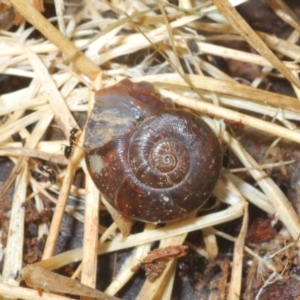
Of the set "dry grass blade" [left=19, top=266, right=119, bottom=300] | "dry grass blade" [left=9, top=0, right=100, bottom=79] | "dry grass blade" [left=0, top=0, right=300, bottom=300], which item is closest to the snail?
"dry grass blade" [left=0, top=0, right=300, bottom=300]

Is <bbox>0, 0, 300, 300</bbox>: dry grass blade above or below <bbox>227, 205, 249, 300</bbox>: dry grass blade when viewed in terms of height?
above

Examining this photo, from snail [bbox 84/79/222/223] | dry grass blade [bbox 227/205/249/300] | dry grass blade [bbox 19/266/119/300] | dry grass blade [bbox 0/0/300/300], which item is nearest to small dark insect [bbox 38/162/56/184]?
dry grass blade [bbox 0/0/300/300]

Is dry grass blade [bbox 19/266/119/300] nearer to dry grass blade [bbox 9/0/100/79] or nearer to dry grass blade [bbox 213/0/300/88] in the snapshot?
dry grass blade [bbox 9/0/100/79]

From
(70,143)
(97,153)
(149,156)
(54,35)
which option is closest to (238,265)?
(149,156)

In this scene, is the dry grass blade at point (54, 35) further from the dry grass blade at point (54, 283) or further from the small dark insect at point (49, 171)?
the dry grass blade at point (54, 283)

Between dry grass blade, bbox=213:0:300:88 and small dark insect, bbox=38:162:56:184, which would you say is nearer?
dry grass blade, bbox=213:0:300:88

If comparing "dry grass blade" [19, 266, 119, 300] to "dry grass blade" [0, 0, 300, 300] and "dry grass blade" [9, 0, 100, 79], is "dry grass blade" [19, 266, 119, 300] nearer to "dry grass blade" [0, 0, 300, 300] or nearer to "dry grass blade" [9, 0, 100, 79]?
"dry grass blade" [0, 0, 300, 300]

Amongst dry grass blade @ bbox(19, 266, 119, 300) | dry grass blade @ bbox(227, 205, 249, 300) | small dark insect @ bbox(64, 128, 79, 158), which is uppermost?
small dark insect @ bbox(64, 128, 79, 158)

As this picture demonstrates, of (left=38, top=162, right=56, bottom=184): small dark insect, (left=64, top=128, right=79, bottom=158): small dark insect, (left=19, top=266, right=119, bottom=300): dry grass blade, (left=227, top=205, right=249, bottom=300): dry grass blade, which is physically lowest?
(left=227, top=205, right=249, bottom=300): dry grass blade
